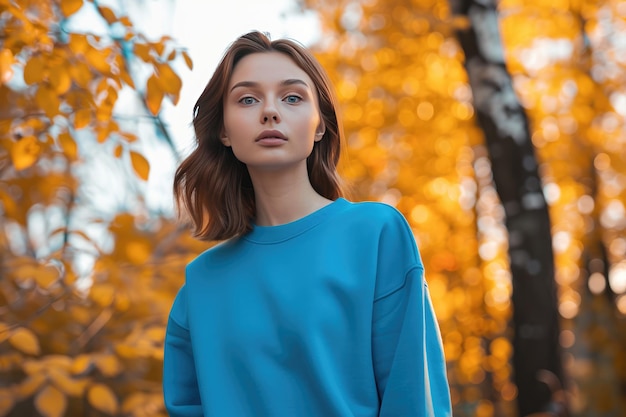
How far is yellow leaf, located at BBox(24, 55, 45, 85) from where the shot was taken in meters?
2.22

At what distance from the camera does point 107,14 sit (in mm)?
2396

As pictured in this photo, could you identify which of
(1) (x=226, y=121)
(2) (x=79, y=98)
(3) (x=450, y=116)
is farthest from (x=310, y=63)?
(3) (x=450, y=116)

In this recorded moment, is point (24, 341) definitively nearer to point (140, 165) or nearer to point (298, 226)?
point (140, 165)

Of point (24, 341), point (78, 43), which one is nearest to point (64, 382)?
point (24, 341)

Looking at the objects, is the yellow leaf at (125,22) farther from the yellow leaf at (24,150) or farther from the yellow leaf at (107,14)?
the yellow leaf at (24,150)

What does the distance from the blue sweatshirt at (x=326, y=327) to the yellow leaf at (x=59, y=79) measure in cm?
93

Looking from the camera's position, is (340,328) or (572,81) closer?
(340,328)

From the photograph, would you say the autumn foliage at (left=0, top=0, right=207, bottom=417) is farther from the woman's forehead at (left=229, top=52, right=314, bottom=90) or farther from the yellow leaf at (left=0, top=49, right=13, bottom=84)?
the woman's forehead at (left=229, top=52, right=314, bottom=90)

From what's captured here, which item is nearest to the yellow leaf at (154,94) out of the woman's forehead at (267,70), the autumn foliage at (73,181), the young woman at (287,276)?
the autumn foliage at (73,181)

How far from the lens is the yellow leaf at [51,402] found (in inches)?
100

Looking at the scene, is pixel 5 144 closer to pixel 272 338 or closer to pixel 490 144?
pixel 272 338

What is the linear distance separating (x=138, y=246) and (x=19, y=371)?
2.13 meters

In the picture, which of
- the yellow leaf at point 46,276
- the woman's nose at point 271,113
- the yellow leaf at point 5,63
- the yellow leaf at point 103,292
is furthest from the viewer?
the yellow leaf at point 103,292

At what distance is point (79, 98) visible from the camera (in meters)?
2.50
